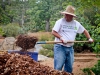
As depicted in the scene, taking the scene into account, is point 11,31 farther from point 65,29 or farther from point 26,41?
point 65,29

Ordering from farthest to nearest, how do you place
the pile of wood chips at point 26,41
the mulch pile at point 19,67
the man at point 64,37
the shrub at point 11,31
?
the shrub at point 11,31
the pile of wood chips at point 26,41
the man at point 64,37
the mulch pile at point 19,67

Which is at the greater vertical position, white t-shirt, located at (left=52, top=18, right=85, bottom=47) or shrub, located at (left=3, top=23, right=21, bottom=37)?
white t-shirt, located at (left=52, top=18, right=85, bottom=47)

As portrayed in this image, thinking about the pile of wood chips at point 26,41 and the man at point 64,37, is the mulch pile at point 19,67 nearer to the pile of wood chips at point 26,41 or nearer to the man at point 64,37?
the man at point 64,37

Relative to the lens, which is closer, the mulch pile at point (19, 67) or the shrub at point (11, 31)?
the mulch pile at point (19, 67)

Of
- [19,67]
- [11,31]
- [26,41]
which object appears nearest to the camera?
[19,67]

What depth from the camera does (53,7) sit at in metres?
26.8

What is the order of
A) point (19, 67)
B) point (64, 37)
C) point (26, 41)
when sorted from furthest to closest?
point (26, 41) → point (64, 37) → point (19, 67)

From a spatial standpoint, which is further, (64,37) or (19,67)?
(64,37)

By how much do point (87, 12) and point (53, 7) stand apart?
514 inches

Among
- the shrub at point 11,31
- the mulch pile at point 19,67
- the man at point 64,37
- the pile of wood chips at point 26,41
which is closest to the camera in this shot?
the mulch pile at point 19,67

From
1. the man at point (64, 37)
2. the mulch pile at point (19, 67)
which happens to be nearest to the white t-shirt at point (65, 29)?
the man at point (64, 37)

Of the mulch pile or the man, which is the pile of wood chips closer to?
the man

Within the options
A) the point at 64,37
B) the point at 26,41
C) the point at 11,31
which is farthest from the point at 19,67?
the point at 11,31

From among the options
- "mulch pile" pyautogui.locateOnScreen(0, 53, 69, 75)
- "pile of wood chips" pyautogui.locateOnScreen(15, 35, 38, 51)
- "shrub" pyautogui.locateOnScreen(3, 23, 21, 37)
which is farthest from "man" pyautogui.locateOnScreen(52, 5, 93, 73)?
"shrub" pyautogui.locateOnScreen(3, 23, 21, 37)
